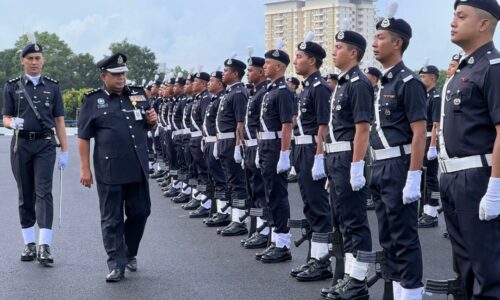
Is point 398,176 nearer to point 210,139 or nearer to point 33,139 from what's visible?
point 33,139

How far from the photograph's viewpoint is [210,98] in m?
11.7

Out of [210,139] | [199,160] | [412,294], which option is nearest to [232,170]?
[210,139]

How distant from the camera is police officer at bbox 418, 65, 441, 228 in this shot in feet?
32.4

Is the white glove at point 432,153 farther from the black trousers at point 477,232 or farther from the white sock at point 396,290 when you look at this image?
the black trousers at point 477,232

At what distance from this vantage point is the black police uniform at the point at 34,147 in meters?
7.84

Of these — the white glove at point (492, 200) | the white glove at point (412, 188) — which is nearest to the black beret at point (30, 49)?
the white glove at point (412, 188)

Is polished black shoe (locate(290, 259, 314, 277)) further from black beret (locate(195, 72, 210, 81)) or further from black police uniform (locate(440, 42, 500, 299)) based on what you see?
black beret (locate(195, 72, 210, 81))

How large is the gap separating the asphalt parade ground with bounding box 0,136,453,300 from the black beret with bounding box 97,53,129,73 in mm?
2000

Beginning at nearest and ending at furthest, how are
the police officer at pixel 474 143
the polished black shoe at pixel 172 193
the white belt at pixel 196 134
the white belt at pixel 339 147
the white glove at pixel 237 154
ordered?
the police officer at pixel 474 143, the white belt at pixel 339 147, the white glove at pixel 237 154, the white belt at pixel 196 134, the polished black shoe at pixel 172 193

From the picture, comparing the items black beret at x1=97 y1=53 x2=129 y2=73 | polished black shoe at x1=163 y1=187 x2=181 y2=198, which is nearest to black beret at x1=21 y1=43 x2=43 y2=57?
black beret at x1=97 y1=53 x2=129 y2=73

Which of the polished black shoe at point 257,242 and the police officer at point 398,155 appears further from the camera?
the polished black shoe at point 257,242

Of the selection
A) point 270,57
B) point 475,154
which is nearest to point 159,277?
point 270,57

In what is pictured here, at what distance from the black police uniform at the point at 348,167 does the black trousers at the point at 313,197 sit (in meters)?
0.85

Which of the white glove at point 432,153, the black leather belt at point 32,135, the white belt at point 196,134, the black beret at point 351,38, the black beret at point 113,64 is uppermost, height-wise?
the black beret at point 351,38
